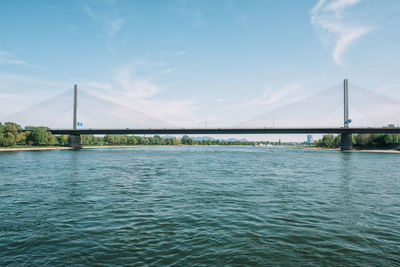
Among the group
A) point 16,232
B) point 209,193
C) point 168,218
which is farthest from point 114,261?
point 209,193

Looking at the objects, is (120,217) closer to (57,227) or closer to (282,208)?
(57,227)

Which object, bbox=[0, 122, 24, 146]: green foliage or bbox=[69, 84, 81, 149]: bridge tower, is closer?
bbox=[0, 122, 24, 146]: green foliage

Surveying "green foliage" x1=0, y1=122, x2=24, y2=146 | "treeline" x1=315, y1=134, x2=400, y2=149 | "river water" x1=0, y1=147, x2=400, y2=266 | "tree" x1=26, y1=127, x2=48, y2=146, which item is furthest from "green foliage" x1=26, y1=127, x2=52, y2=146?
"treeline" x1=315, y1=134, x2=400, y2=149

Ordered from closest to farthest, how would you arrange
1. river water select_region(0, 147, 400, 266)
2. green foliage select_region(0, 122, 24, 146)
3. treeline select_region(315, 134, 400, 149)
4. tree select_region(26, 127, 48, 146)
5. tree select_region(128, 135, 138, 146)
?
1. river water select_region(0, 147, 400, 266)
2. green foliage select_region(0, 122, 24, 146)
3. tree select_region(26, 127, 48, 146)
4. treeline select_region(315, 134, 400, 149)
5. tree select_region(128, 135, 138, 146)

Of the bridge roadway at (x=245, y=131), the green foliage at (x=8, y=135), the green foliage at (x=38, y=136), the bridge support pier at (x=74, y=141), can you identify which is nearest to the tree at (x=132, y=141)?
the bridge support pier at (x=74, y=141)

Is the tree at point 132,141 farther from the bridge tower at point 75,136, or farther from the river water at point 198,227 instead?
the river water at point 198,227

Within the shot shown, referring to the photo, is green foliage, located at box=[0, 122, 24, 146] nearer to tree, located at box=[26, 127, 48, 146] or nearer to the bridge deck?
tree, located at box=[26, 127, 48, 146]

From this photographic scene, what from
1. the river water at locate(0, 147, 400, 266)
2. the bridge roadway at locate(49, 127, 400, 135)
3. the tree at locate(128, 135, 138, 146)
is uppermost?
the bridge roadway at locate(49, 127, 400, 135)

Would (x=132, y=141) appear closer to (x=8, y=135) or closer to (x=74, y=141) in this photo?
(x=74, y=141)

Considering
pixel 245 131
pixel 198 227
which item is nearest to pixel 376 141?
pixel 245 131

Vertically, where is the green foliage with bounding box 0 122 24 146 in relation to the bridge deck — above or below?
below

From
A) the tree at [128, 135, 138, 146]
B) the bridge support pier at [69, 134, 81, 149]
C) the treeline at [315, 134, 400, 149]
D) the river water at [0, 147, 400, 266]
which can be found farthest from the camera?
the tree at [128, 135, 138, 146]

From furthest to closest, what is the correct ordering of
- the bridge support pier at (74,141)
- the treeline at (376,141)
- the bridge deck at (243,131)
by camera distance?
1. the bridge support pier at (74,141)
2. the treeline at (376,141)
3. the bridge deck at (243,131)

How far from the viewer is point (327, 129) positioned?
295 ft
